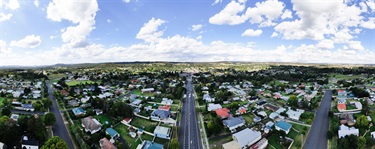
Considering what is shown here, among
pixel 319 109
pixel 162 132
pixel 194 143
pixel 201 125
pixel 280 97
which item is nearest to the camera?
pixel 194 143

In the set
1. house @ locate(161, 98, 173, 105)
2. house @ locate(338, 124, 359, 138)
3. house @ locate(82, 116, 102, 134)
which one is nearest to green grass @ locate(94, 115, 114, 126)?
house @ locate(82, 116, 102, 134)

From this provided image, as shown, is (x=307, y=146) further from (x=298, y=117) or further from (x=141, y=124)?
(x=141, y=124)

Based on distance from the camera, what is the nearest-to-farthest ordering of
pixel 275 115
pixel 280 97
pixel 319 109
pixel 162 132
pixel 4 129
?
pixel 4 129
pixel 162 132
pixel 275 115
pixel 319 109
pixel 280 97

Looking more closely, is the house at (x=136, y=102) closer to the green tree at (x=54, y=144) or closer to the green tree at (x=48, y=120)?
the green tree at (x=48, y=120)

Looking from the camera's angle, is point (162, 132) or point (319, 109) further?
point (319, 109)

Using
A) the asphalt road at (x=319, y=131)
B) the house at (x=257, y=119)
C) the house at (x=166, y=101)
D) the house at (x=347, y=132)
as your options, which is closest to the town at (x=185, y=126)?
the asphalt road at (x=319, y=131)

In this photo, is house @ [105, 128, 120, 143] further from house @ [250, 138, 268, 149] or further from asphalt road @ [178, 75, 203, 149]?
house @ [250, 138, 268, 149]

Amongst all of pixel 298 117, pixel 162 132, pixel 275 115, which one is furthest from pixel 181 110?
pixel 298 117
